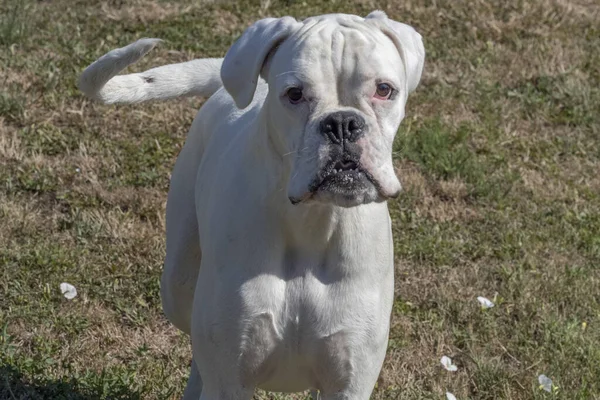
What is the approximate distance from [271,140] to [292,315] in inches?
22.1

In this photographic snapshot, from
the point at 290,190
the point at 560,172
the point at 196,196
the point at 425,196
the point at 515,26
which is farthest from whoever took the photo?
the point at 515,26

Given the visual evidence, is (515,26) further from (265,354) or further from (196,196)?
(265,354)

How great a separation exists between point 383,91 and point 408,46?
0.29 meters

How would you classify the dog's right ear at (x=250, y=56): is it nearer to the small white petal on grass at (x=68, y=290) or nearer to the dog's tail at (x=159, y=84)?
the dog's tail at (x=159, y=84)

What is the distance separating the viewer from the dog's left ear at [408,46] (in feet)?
11.6

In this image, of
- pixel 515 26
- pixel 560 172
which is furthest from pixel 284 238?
pixel 515 26

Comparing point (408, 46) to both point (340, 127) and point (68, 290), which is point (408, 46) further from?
point (68, 290)

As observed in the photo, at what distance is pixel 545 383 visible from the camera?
4.87 metres

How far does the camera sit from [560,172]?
7020mm

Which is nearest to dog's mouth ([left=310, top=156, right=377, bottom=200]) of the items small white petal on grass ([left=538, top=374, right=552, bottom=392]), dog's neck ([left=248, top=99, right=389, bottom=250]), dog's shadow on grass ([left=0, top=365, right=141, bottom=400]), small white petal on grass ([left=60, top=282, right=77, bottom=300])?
dog's neck ([left=248, top=99, right=389, bottom=250])

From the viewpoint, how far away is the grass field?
502cm

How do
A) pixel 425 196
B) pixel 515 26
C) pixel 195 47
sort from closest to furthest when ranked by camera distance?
pixel 425 196
pixel 195 47
pixel 515 26

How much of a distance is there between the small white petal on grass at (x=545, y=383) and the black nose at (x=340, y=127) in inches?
83.2

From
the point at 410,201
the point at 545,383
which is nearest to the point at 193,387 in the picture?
the point at 545,383
